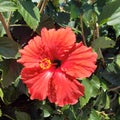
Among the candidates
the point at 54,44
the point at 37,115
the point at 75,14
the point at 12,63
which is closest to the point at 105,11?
the point at 75,14

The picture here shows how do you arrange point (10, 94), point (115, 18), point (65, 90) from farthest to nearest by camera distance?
1. point (10, 94)
2. point (115, 18)
3. point (65, 90)

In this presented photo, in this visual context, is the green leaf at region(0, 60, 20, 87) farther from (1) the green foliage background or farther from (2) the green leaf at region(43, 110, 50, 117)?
(2) the green leaf at region(43, 110, 50, 117)

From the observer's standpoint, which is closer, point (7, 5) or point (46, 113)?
point (7, 5)

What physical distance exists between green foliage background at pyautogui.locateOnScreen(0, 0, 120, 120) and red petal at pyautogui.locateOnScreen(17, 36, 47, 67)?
63 millimetres

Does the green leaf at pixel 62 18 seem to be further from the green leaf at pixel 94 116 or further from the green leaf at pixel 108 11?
the green leaf at pixel 94 116

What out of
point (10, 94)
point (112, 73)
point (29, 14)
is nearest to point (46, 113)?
point (10, 94)

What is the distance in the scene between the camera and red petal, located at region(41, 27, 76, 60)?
3.33 ft

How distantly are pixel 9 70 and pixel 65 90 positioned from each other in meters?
0.26

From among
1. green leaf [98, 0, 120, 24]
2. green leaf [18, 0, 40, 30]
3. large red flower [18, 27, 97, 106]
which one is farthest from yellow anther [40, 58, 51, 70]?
green leaf [98, 0, 120, 24]

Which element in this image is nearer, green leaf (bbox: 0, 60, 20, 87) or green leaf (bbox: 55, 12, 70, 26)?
green leaf (bbox: 0, 60, 20, 87)

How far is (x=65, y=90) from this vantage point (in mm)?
988

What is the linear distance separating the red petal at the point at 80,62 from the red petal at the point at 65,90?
2cm

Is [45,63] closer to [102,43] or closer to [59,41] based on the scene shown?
[59,41]

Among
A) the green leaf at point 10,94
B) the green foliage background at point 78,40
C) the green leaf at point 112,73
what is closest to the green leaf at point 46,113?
the green foliage background at point 78,40
